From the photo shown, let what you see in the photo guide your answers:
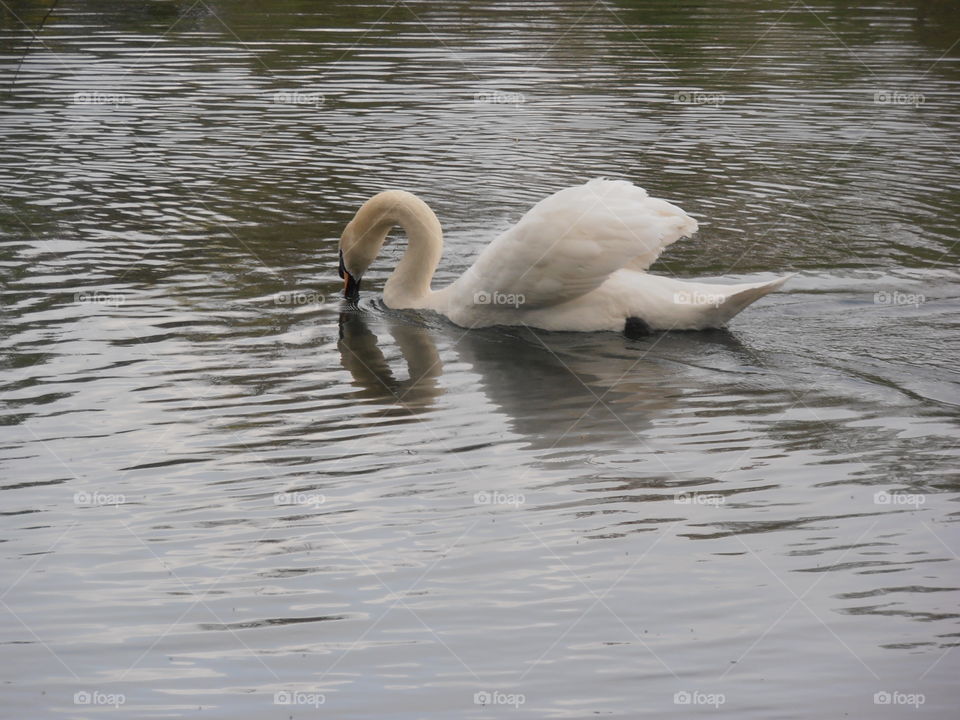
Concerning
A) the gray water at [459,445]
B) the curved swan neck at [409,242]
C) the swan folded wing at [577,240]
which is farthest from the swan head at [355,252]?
the swan folded wing at [577,240]

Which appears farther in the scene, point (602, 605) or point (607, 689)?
point (602, 605)

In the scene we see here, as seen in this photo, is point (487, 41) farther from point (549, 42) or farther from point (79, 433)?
point (79, 433)

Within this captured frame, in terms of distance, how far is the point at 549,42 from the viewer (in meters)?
26.4

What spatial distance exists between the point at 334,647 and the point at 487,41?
21.3 meters

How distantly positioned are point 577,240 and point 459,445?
7.29 ft

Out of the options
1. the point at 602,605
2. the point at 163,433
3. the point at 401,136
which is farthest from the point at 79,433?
the point at 401,136

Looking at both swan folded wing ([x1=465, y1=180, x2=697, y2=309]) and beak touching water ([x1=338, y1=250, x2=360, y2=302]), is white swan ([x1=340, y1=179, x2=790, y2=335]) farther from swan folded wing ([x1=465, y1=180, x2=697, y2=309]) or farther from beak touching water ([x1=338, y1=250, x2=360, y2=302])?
beak touching water ([x1=338, y1=250, x2=360, y2=302])

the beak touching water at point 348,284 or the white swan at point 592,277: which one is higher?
the white swan at point 592,277

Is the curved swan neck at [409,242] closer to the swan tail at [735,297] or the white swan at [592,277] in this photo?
the white swan at [592,277]

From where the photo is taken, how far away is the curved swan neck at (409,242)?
36.7 ft

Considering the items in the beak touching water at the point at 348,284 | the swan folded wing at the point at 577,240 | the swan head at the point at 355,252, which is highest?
the swan folded wing at the point at 577,240

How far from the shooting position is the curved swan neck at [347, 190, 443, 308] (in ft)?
36.7

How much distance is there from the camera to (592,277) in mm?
10055

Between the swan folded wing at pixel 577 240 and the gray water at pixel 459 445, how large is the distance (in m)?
0.47
